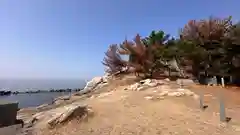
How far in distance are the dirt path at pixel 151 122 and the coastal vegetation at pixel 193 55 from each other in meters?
9.30

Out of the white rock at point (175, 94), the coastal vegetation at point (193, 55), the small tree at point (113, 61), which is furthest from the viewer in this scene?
the small tree at point (113, 61)

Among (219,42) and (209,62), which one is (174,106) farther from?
(219,42)

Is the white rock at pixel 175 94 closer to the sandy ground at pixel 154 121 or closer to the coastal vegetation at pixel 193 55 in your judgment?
the sandy ground at pixel 154 121

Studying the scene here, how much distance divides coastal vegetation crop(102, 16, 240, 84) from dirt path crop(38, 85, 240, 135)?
30.5 feet

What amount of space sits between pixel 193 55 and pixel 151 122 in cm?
1154

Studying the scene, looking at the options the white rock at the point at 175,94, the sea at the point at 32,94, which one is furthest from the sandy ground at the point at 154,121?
the sea at the point at 32,94

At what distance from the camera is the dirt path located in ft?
16.3

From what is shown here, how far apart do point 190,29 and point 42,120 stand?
54.0ft

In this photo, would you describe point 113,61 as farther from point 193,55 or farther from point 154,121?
point 154,121

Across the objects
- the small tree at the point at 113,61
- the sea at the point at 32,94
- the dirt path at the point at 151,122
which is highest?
the small tree at the point at 113,61

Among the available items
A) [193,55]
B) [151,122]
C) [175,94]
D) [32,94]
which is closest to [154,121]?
[151,122]

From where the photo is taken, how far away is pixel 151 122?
5.68 metres

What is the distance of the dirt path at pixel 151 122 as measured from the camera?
16.3 feet

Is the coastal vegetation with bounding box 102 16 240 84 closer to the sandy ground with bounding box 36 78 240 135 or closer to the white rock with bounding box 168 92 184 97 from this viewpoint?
the white rock with bounding box 168 92 184 97
